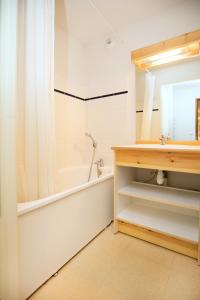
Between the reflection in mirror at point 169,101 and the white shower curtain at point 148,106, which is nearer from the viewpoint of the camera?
the reflection in mirror at point 169,101

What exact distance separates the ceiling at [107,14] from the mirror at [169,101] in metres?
0.55

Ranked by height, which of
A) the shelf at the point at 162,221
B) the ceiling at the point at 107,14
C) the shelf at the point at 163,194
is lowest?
the shelf at the point at 162,221

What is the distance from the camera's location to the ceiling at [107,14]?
1.67m

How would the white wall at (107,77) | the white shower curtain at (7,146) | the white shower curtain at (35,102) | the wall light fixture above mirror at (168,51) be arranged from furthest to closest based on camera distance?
1. the white wall at (107,77)
2. the wall light fixture above mirror at (168,51)
3. the white shower curtain at (35,102)
4. the white shower curtain at (7,146)

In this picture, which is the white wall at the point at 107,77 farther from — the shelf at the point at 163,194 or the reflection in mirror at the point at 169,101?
the shelf at the point at 163,194

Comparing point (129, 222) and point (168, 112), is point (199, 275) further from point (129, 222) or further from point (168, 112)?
point (168, 112)

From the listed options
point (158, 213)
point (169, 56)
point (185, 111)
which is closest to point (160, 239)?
point (158, 213)

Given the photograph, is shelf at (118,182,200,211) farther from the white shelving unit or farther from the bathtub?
→ the bathtub

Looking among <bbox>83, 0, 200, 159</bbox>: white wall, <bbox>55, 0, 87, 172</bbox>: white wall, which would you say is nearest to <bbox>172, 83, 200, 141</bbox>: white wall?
<bbox>83, 0, 200, 159</bbox>: white wall

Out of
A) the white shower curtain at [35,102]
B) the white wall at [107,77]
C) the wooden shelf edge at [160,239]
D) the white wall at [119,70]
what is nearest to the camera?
the white shower curtain at [35,102]

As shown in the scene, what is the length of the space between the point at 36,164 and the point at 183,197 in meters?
1.27

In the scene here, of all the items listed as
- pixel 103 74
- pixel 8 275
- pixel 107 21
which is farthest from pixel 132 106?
pixel 8 275

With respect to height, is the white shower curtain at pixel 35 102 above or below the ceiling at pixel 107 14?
below

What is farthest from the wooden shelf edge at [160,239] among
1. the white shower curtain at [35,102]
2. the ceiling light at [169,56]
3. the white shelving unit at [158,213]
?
the ceiling light at [169,56]
